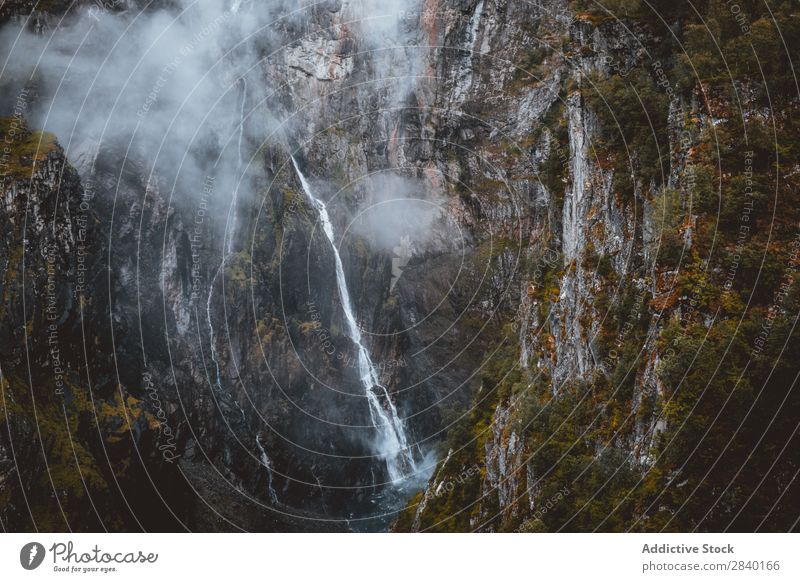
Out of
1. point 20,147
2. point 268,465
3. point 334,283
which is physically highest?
point 20,147

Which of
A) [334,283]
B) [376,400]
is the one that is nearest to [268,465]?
[376,400]

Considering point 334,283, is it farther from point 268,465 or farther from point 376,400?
point 268,465

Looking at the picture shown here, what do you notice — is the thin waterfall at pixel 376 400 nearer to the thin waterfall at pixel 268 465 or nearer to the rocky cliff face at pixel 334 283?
the rocky cliff face at pixel 334 283

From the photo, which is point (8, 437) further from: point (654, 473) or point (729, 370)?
point (729, 370)

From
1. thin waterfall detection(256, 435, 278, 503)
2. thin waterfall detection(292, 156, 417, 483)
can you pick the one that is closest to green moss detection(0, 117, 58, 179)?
thin waterfall detection(292, 156, 417, 483)

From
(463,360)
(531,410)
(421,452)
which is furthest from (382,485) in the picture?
(531,410)

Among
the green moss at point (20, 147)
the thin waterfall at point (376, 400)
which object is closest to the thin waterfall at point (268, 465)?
the thin waterfall at point (376, 400)
